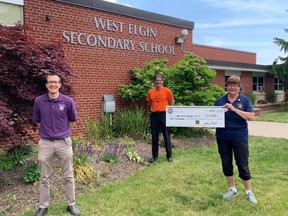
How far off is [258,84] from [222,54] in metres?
9.14

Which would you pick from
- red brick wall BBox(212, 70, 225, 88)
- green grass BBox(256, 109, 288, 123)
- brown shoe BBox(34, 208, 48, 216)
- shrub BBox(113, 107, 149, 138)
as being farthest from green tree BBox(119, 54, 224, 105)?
red brick wall BBox(212, 70, 225, 88)

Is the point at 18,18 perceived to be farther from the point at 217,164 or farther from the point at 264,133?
the point at 264,133

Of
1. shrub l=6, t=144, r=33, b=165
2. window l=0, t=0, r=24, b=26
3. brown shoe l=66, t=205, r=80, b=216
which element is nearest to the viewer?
brown shoe l=66, t=205, r=80, b=216

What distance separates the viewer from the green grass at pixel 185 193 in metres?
4.68

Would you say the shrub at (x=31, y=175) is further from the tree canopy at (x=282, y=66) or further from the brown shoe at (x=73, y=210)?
the tree canopy at (x=282, y=66)

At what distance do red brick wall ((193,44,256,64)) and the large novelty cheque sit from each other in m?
22.5

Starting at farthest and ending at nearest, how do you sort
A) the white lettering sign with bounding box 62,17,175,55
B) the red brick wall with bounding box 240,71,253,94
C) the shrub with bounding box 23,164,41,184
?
the red brick wall with bounding box 240,71,253,94 → the white lettering sign with bounding box 62,17,175,55 → the shrub with bounding box 23,164,41,184

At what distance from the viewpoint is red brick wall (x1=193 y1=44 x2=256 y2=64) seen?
2993cm

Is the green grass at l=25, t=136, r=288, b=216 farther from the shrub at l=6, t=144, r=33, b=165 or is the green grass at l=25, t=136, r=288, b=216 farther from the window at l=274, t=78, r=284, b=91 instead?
the window at l=274, t=78, r=284, b=91

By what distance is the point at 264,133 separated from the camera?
39.7ft

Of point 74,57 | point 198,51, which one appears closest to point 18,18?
point 74,57

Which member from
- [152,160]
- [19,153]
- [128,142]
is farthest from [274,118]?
[19,153]

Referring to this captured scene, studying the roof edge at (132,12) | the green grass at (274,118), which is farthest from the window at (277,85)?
the roof edge at (132,12)

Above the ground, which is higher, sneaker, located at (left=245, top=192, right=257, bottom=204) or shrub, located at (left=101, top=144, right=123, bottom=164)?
shrub, located at (left=101, top=144, right=123, bottom=164)
